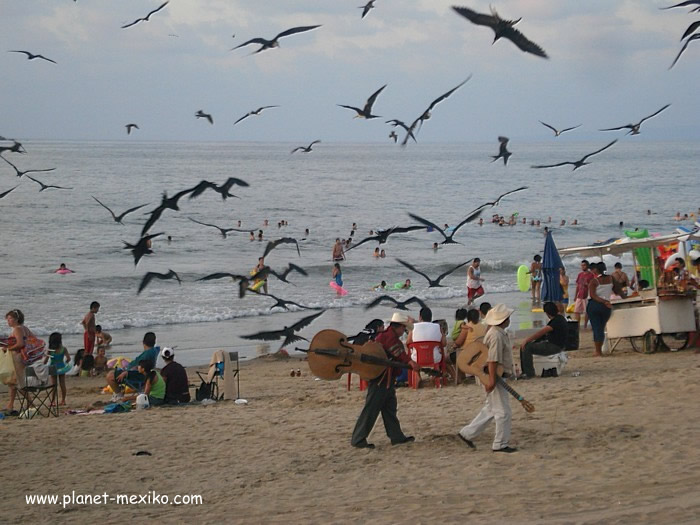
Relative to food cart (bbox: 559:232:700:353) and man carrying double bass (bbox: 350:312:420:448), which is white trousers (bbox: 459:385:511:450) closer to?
man carrying double bass (bbox: 350:312:420:448)

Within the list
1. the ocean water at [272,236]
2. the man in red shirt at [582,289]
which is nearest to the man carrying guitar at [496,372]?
the man in red shirt at [582,289]

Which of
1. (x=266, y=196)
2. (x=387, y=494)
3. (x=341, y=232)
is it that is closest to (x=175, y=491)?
(x=387, y=494)

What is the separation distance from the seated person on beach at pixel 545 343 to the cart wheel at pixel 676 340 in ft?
8.08

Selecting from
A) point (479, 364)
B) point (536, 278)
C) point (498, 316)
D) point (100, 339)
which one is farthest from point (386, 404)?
point (536, 278)

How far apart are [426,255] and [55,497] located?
1292 inches

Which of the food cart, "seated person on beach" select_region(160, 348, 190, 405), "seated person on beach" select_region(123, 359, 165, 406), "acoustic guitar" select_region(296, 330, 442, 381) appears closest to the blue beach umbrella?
the food cart

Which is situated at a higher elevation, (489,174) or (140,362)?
(489,174)

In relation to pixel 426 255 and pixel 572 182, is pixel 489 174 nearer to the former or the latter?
pixel 572 182

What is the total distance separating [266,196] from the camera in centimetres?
7569

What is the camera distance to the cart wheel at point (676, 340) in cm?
1432

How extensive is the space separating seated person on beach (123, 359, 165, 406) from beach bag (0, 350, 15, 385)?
5.09 feet

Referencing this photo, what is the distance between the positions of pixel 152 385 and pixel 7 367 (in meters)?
1.77

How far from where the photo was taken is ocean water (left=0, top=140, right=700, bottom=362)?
85.0 feet

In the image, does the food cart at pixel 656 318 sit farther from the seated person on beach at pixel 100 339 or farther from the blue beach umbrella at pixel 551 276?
the seated person on beach at pixel 100 339
